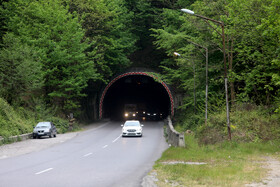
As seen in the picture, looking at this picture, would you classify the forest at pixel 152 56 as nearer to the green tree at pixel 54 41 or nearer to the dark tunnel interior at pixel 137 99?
the green tree at pixel 54 41

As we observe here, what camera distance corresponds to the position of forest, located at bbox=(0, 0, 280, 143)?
27.4 metres

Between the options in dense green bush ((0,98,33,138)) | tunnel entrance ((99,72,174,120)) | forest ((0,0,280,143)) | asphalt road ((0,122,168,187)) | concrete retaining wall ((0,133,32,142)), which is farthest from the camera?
tunnel entrance ((99,72,174,120))

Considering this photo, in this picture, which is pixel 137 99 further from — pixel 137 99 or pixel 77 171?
pixel 77 171

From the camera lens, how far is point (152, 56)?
213ft

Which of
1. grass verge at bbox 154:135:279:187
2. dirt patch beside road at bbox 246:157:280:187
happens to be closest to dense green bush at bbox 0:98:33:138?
grass verge at bbox 154:135:279:187

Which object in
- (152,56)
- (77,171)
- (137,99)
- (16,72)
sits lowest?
(77,171)

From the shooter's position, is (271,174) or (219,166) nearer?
(271,174)

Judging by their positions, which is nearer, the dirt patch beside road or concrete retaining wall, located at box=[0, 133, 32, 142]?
the dirt patch beside road

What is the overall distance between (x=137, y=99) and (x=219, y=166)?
72862mm

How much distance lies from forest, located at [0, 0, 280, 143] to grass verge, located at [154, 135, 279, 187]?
2.40m

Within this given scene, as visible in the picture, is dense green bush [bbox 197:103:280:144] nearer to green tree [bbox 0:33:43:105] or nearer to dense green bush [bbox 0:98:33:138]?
dense green bush [bbox 0:98:33:138]

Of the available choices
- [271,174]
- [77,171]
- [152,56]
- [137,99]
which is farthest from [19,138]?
[137,99]

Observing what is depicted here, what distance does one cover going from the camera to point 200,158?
59.0ft

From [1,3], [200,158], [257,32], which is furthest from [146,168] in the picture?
[1,3]
